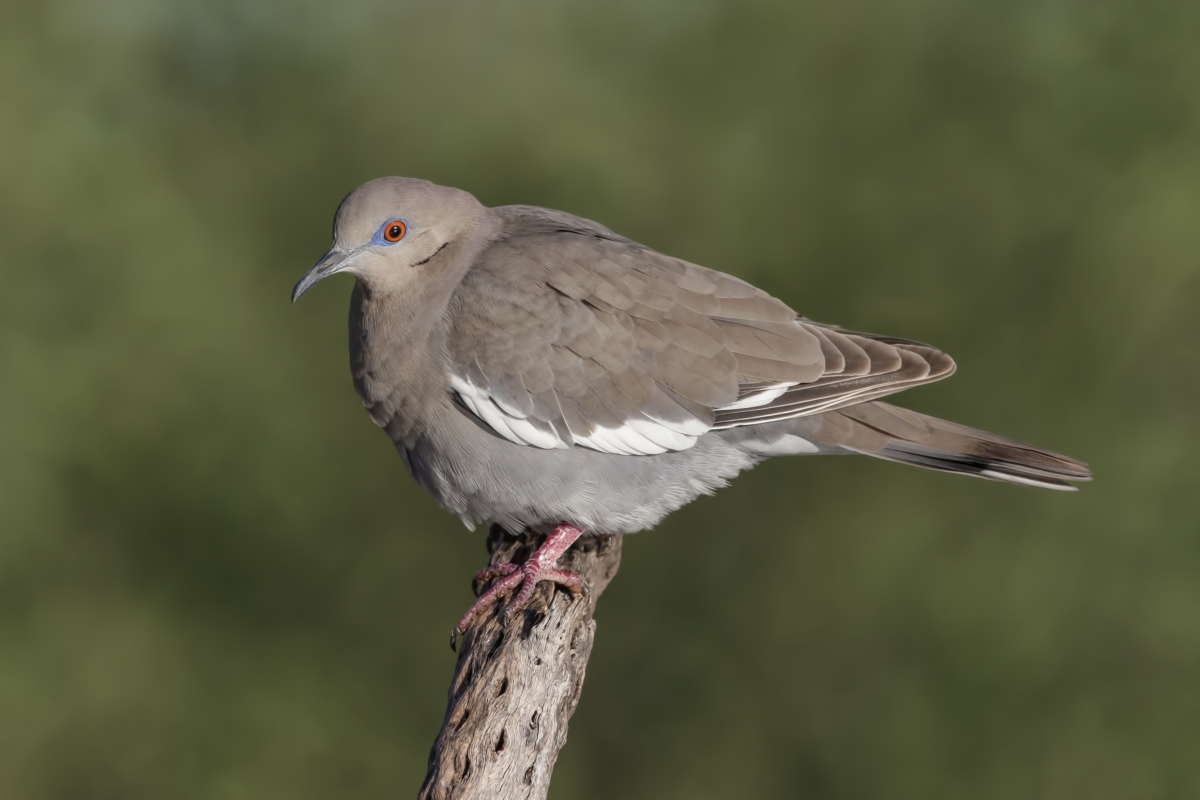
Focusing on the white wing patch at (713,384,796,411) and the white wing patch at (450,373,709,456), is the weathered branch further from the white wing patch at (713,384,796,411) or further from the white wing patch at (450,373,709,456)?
the white wing patch at (713,384,796,411)

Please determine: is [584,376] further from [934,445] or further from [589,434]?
[934,445]

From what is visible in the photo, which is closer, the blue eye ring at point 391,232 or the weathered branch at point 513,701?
the weathered branch at point 513,701

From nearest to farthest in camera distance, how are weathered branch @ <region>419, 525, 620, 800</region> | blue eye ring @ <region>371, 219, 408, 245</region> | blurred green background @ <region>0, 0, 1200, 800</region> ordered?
weathered branch @ <region>419, 525, 620, 800</region> < blue eye ring @ <region>371, 219, 408, 245</region> < blurred green background @ <region>0, 0, 1200, 800</region>

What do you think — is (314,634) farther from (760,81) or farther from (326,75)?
(760,81)

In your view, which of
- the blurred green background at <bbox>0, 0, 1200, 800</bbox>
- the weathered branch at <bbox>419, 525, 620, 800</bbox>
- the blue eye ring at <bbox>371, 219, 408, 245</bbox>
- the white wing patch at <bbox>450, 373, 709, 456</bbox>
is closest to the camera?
the weathered branch at <bbox>419, 525, 620, 800</bbox>

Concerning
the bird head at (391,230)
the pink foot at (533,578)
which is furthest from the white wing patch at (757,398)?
the bird head at (391,230)

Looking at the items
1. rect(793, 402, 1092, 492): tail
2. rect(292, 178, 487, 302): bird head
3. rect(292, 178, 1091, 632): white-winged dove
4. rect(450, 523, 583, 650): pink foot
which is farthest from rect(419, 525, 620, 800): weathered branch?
rect(292, 178, 487, 302): bird head

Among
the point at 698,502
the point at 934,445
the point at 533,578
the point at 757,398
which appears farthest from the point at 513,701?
the point at 698,502

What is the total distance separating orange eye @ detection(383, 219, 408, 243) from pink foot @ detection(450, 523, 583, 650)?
108 centimetres

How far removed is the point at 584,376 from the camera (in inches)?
120

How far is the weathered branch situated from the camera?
2621 millimetres

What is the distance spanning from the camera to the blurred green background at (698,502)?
18.9ft

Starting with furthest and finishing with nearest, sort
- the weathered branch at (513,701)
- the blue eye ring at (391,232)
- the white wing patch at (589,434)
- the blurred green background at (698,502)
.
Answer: the blurred green background at (698,502)
the blue eye ring at (391,232)
the white wing patch at (589,434)
the weathered branch at (513,701)

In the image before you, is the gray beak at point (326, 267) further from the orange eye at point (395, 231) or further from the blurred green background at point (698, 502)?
the blurred green background at point (698, 502)
